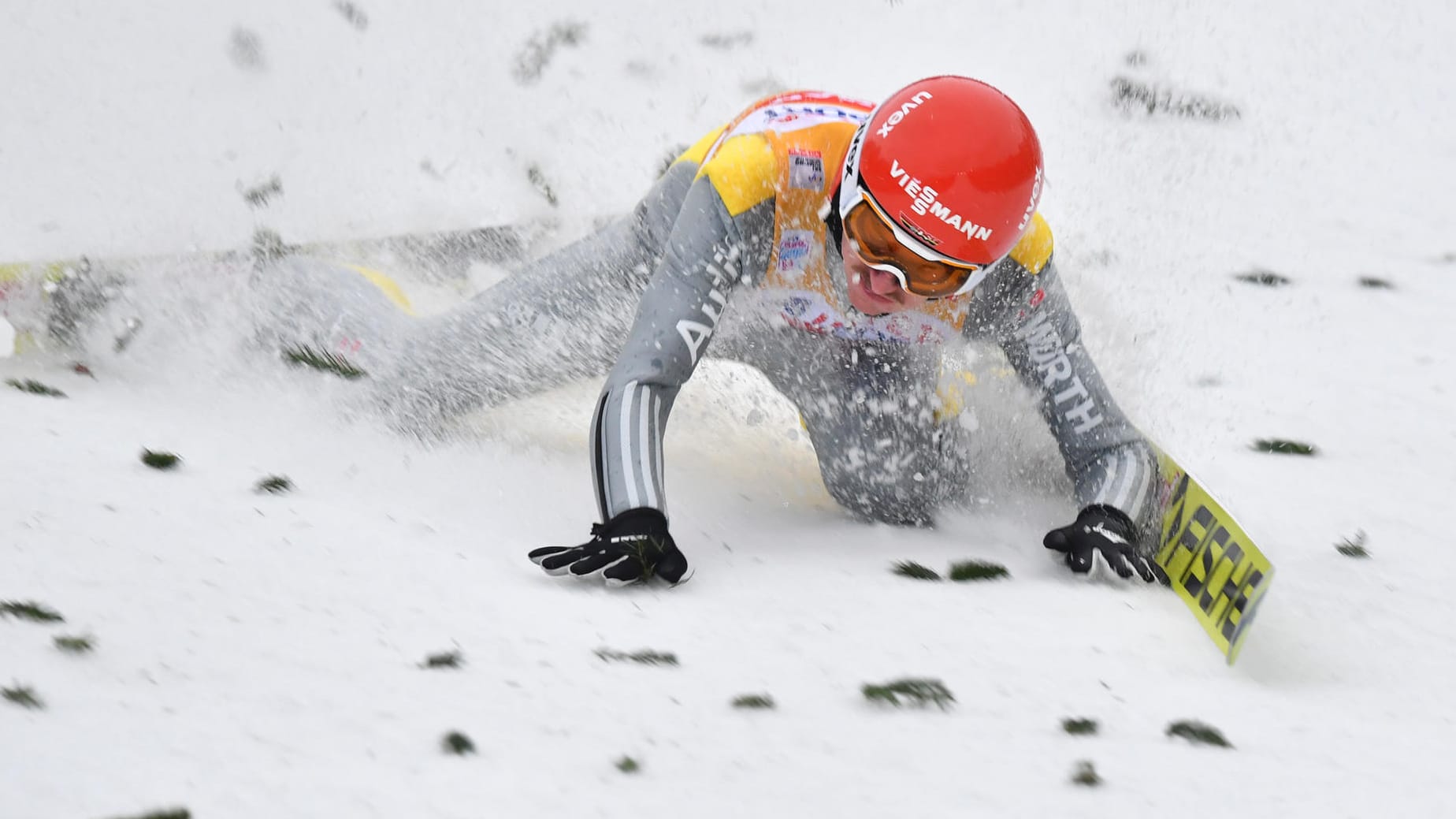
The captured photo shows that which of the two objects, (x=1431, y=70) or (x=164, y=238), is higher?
(x=1431, y=70)

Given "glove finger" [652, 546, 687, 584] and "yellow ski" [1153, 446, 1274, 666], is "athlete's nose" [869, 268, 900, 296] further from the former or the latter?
"yellow ski" [1153, 446, 1274, 666]

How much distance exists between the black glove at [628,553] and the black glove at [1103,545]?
3.02 ft

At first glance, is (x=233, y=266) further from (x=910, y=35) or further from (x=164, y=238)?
(x=910, y=35)

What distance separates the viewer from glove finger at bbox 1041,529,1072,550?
301 cm

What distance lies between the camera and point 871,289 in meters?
2.82

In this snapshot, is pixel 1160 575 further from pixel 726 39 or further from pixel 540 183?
pixel 726 39

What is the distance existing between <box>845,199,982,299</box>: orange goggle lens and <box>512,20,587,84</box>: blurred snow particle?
3612mm

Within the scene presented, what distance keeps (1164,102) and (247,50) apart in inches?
167

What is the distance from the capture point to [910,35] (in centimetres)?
630

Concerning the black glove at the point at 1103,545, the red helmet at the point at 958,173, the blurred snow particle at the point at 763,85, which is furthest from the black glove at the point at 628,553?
the blurred snow particle at the point at 763,85

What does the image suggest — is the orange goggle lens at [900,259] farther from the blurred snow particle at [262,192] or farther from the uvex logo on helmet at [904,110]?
the blurred snow particle at [262,192]

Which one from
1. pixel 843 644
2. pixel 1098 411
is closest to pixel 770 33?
pixel 1098 411

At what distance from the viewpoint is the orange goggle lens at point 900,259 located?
270 cm

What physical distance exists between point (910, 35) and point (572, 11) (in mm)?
1697
